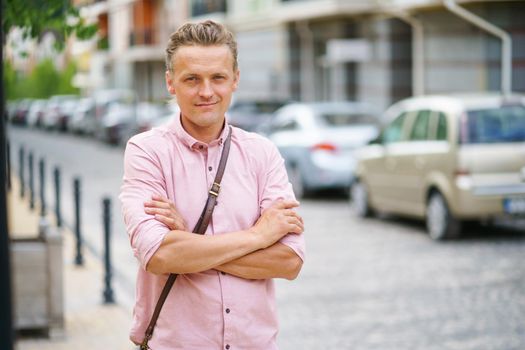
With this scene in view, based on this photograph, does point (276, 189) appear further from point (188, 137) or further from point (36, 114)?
point (36, 114)

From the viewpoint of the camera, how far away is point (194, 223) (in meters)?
3.14

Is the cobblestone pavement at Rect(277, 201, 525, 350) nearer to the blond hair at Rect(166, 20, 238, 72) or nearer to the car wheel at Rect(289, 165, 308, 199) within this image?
the car wheel at Rect(289, 165, 308, 199)

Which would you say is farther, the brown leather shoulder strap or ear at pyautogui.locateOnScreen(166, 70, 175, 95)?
ear at pyautogui.locateOnScreen(166, 70, 175, 95)

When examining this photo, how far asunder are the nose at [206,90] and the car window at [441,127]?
9.11m

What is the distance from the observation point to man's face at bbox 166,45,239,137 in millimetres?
3105

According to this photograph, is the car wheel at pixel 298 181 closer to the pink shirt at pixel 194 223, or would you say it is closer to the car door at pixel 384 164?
the car door at pixel 384 164

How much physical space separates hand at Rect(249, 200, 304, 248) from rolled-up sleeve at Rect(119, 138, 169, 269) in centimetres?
29

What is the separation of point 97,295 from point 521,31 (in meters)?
16.3

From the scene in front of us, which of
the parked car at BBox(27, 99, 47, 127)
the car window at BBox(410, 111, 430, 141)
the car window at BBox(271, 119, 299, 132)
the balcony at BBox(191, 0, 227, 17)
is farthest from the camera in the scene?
the parked car at BBox(27, 99, 47, 127)

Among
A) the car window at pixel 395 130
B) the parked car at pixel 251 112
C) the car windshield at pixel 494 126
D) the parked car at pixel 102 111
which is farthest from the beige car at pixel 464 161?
the parked car at pixel 102 111

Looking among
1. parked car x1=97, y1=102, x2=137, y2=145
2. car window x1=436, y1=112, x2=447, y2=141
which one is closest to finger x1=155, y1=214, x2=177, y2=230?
car window x1=436, y1=112, x2=447, y2=141

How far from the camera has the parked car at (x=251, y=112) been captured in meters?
23.9

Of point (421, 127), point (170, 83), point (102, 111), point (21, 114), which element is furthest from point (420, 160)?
point (21, 114)

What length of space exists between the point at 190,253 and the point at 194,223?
5.3 inches
